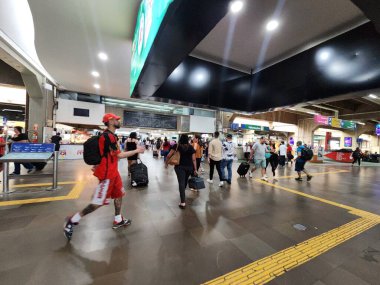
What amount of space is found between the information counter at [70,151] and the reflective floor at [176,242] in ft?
23.7

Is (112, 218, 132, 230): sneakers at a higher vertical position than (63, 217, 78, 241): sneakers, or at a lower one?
lower

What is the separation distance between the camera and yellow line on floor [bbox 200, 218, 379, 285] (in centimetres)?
165

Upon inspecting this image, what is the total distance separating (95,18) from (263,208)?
5.30 m

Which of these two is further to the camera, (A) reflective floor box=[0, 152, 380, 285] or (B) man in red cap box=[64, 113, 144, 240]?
(B) man in red cap box=[64, 113, 144, 240]


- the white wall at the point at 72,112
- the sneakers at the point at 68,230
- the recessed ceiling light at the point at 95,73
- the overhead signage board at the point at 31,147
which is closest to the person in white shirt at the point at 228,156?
the sneakers at the point at 68,230

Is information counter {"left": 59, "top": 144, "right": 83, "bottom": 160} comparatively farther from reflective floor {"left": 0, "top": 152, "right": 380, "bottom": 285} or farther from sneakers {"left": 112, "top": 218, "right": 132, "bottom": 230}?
sneakers {"left": 112, "top": 218, "right": 132, "bottom": 230}

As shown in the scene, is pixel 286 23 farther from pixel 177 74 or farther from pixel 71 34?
pixel 71 34

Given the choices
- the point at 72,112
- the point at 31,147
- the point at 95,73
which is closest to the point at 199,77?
the point at 31,147

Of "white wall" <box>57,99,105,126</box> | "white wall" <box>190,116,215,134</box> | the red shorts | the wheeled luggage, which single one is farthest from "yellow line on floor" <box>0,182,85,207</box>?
"white wall" <box>190,116,215,134</box>

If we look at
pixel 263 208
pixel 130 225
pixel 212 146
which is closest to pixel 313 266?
pixel 263 208

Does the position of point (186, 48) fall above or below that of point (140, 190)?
above

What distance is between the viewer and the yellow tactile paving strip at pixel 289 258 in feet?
5.42

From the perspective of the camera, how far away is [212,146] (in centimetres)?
503

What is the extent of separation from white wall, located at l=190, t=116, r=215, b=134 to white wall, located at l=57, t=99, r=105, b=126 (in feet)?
22.8
